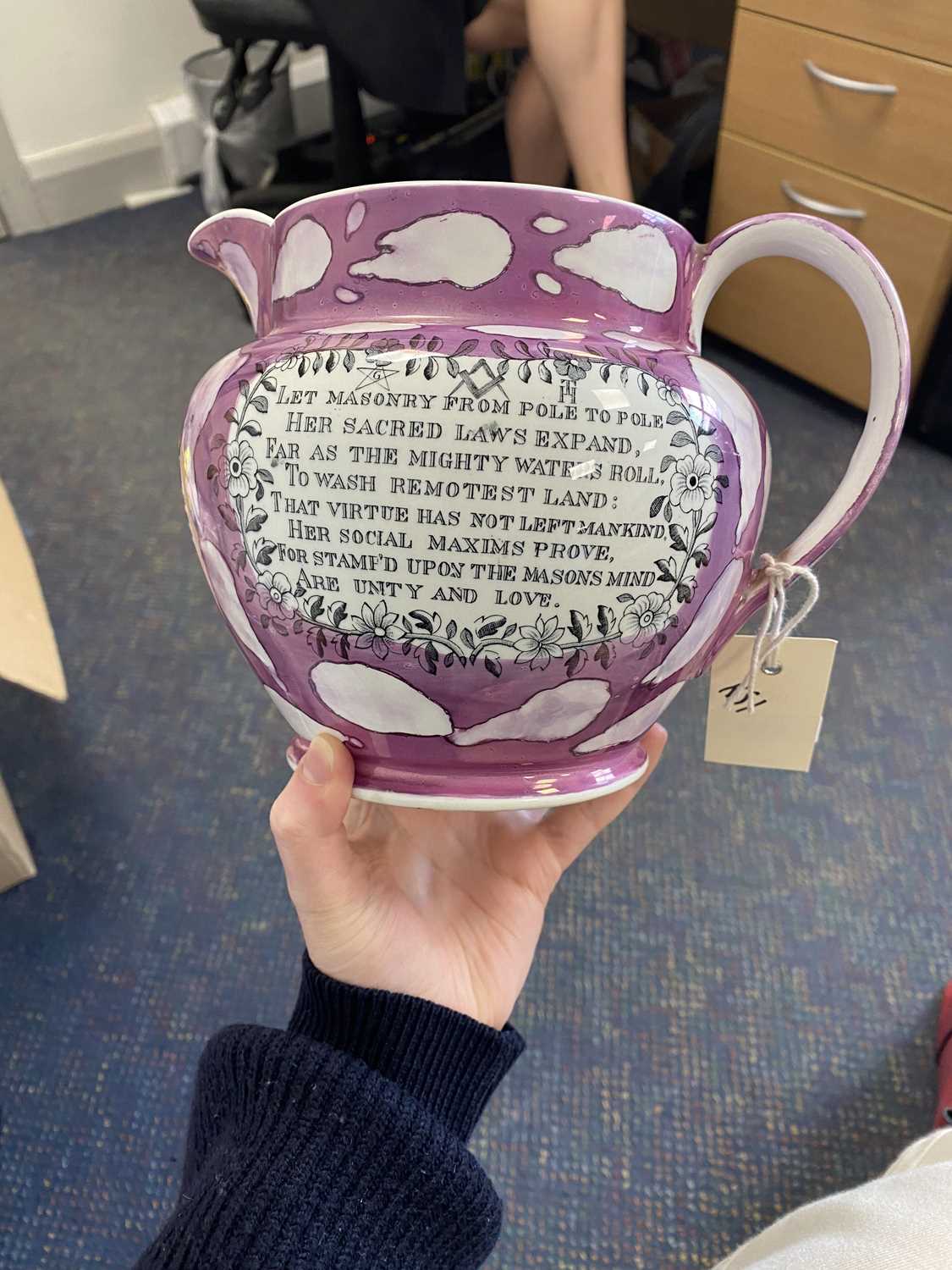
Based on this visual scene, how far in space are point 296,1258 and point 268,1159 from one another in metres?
0.05

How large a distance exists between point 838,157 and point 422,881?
1347mm

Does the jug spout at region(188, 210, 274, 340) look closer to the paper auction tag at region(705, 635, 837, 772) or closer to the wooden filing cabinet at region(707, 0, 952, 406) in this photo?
the paper auction tag at region(705, 635, 837, 772)

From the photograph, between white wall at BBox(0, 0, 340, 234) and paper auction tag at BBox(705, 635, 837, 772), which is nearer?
paper auction tag at BBox(705, 635, 837, 772)

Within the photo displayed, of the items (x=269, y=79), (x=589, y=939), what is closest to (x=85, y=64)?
(x=269, y=79)

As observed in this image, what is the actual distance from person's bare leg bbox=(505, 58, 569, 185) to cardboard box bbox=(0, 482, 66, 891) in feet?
4.03

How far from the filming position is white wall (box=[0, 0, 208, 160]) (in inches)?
86.5

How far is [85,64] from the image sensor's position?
229 centimetres

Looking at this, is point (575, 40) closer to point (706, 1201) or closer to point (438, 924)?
point (438, 924)

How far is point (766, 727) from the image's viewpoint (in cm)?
69

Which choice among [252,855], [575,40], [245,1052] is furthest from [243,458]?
[575,40]

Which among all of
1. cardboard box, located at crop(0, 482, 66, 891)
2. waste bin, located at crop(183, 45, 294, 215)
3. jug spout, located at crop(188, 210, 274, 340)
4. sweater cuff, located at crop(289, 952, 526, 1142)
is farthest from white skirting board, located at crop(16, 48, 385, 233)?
sweater cuff, located at crop(289, 952, 526, 1142)

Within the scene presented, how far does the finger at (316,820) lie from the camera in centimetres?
55

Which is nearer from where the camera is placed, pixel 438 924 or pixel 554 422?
pixel 554 422

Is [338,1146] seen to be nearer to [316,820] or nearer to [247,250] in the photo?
[316,820]
